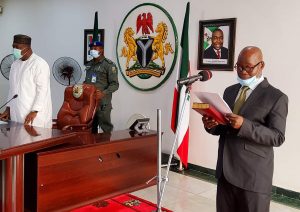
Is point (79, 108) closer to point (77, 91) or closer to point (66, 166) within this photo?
point (77, 91)

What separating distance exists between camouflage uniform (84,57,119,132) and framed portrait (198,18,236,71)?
1119mm

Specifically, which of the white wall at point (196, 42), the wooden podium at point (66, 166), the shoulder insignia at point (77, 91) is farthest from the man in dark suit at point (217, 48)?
the shoulder insignia at point (77, 91)

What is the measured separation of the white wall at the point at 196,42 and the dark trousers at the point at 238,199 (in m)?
1.79

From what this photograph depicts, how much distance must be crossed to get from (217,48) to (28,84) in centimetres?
205

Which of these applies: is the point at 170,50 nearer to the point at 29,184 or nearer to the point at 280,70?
the point at 280,70

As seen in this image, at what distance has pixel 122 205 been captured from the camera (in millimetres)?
2877

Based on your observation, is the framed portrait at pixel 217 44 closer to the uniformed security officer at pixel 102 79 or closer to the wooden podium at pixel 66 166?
the uniformed security officer at pixel 102 79

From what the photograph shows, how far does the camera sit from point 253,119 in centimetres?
155

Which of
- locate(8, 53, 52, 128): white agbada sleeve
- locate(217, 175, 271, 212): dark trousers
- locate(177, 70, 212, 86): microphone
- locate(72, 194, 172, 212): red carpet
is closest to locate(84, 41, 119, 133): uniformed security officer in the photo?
locate(8, 53, 52, 128): white agbada sleeve

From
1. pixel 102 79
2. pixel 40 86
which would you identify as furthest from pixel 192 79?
pixel 102 79

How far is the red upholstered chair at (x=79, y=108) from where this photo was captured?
11.8ft

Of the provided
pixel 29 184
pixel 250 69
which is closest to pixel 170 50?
pixel 29 184

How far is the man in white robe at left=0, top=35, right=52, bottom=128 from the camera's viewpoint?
2.96 meters

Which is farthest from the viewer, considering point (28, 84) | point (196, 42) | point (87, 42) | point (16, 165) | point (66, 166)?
point (87, 42)
